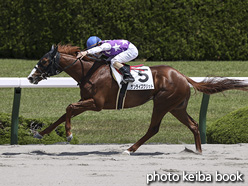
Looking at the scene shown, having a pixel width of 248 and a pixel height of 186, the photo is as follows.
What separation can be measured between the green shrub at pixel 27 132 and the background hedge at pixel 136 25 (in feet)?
18.3

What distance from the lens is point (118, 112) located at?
10.2 meters

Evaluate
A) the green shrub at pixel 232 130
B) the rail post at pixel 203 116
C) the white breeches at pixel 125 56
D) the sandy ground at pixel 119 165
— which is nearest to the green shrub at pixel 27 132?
the sandy ground at pixel 119 165

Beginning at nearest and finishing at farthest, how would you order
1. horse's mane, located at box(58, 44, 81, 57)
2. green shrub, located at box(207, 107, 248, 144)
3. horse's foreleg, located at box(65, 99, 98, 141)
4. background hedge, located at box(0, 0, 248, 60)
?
horse's foreleg, located at box(65, 99, 98, 141)
horse's mane, located at box(58, 44, 81, 57)
green shrub, located at box(207, 107, 248, 144)
background hedge, located at box(0, 0, 248, 60)

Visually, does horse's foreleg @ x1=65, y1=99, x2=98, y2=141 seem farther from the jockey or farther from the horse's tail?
the horse's tail

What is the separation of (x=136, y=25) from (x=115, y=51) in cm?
658

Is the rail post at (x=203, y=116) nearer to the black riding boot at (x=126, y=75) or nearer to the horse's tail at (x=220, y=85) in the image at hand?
the horse's tail at (x=220, y=85)

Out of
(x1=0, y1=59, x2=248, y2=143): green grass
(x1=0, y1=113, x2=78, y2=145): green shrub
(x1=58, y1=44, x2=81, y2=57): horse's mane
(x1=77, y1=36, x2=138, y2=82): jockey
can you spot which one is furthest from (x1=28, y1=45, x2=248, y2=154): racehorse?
(x1=0, y1=59, x2=248, y2=143): green grass

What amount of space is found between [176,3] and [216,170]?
8.34 meters

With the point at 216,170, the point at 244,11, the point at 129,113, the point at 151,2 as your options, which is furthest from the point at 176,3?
the point at 216,170

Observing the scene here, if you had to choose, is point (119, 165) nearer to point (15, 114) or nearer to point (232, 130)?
point (15, 114)

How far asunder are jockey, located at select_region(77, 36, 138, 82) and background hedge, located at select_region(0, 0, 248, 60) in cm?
637

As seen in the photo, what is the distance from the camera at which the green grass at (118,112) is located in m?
8.48

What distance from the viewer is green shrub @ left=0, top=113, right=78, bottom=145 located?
23.7 feet

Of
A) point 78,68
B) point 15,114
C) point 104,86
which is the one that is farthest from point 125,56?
point 15,114
